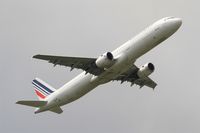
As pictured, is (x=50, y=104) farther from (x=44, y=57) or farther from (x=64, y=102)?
(x=44, y=57)

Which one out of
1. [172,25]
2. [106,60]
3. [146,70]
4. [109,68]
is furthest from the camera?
[146,70]

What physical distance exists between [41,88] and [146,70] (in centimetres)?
1346

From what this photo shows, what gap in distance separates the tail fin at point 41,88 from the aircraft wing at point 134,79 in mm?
8110

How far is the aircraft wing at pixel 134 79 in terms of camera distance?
6075cm

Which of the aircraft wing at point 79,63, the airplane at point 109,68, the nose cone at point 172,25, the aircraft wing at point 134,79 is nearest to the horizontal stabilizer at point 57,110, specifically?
the airplane at point 109,68

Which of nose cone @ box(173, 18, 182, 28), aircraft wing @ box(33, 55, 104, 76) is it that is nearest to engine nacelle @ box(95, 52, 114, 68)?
aircraft wing @ box(33, 55, 104, 76)

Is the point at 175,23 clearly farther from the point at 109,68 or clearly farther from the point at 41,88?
the point at 41,88

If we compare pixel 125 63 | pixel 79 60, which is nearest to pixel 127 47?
pixel 125 63

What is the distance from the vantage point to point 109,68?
54812 mm

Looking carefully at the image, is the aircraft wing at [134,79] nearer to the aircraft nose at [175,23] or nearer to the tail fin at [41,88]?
the aircraft nose at [175,23]

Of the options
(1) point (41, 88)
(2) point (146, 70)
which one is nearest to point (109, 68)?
(2) point (146, 70)

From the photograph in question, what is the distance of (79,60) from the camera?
56.3m

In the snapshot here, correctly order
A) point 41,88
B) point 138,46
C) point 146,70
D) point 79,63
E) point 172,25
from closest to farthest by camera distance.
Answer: point 172,25
point 138,46
point 79,63
point 146,70
point 41,88

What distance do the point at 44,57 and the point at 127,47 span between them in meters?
7.72
